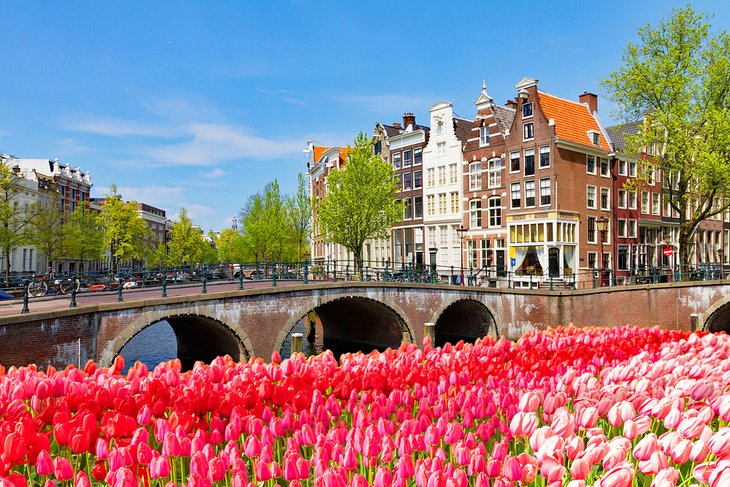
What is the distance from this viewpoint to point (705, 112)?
99.7ft

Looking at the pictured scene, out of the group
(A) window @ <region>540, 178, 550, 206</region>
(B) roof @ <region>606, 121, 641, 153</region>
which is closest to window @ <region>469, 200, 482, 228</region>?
(A) window @ <region>540, 178, 550, 206</region>

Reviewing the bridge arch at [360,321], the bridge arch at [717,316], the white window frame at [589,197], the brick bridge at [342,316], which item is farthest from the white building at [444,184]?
the bridge arch at [717,316]

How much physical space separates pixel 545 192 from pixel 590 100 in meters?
10.4

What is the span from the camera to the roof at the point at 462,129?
4138cm

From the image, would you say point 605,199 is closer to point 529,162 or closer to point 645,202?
point 645,202

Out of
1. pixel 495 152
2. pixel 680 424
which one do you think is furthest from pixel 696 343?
pixel 495 152

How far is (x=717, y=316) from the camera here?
30.4 meters

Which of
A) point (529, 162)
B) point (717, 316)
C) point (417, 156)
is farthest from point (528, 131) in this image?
point (717, 316)

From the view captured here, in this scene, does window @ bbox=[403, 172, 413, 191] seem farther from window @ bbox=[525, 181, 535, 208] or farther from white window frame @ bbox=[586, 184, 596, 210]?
white window frame @ bbox=[586, 184, 596, 210]

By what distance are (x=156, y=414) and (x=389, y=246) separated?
41864 mm

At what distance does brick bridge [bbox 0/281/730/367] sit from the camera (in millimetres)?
14758

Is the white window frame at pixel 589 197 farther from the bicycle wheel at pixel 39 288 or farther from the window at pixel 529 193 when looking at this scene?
the bicycle wheel at pixel 39 288

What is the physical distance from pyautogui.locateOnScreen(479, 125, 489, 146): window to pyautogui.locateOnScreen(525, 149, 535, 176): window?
338cm

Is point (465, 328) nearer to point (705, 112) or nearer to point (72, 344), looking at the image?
point (705, 112)
